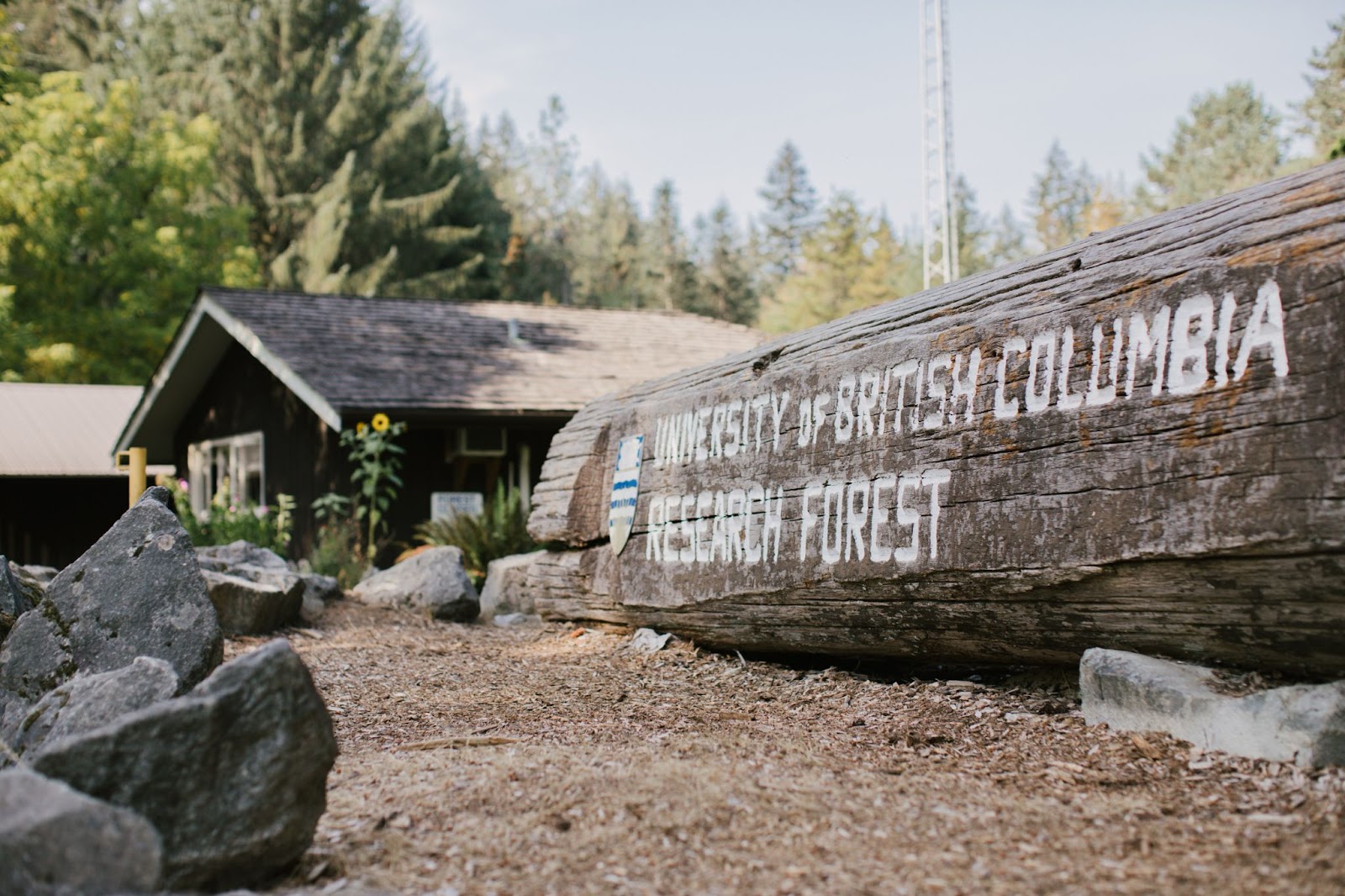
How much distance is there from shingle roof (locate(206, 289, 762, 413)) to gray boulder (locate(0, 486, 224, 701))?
25.2ft

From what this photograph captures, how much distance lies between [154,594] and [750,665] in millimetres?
2931

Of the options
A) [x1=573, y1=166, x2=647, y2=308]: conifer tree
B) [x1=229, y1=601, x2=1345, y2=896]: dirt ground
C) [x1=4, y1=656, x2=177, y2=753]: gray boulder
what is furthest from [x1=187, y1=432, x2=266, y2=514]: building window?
[x1=573, y1=166, x2=647, y2=308]: conifer tree

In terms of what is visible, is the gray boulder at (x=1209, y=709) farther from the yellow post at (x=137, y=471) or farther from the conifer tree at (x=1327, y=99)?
the conifer tree at (x=1327, y=99)

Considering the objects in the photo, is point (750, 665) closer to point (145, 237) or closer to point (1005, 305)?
point (1005, 305)

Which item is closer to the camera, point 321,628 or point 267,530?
point 321,628

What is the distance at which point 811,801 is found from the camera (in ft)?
9.79

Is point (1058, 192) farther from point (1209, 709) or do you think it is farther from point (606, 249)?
point (1209, 709)

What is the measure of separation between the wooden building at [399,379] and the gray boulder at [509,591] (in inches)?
144

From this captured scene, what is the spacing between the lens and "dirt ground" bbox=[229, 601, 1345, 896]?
243 cm

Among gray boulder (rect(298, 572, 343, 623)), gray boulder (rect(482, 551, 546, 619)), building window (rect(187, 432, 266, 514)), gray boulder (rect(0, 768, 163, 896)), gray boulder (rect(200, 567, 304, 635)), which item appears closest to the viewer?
gray boulder (rect(0, 768, 163, 896))

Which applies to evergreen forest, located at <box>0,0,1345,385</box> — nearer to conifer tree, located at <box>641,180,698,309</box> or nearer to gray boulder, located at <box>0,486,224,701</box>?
conifer tree, located at <box>641,180,698,309</box>

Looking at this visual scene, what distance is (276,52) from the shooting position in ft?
107

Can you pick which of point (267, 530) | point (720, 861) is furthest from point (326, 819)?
point (267, 530)

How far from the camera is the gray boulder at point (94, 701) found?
9.56 feet
